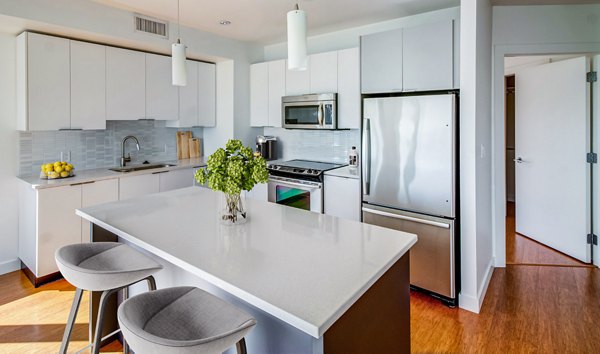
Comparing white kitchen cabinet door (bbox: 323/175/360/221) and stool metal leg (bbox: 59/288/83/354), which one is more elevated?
white kitchen cabinet door (bbox: 323/175/360/221)

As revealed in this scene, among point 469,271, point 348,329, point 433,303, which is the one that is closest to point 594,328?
point 469,271

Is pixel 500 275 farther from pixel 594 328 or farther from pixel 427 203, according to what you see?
pixel 427 203

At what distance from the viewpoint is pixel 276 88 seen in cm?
463

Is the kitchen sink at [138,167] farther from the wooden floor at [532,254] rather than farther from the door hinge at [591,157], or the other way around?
the door hinge at [591,157]

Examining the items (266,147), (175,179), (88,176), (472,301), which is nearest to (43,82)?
(88,176)

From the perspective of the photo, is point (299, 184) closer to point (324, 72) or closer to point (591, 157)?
point (324, 72)

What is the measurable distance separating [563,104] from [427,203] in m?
2.24

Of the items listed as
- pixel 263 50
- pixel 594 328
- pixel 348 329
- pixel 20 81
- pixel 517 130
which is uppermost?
pixel 263 50

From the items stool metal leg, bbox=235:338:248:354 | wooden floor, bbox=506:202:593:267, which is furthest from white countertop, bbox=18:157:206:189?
wooden floor, bbox=506:202:593:267

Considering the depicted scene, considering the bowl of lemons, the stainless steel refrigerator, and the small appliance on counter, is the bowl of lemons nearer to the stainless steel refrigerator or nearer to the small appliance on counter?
the small appliance on counter

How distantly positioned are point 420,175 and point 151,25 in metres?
3.09

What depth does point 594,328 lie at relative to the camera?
8.24ft

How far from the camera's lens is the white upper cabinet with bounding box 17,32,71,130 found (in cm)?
317

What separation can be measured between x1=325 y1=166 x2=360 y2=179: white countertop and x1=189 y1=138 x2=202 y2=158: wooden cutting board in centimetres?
221
